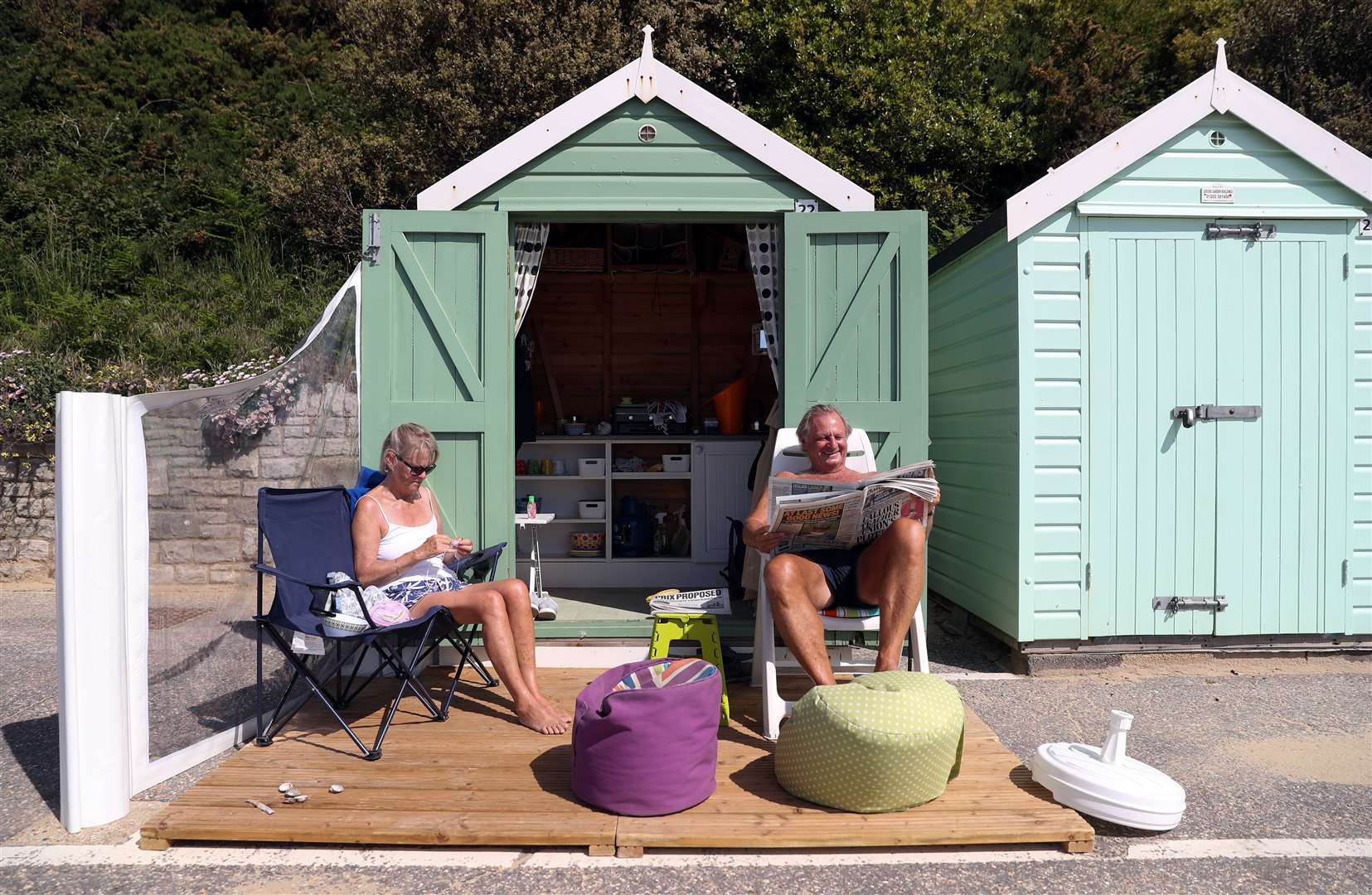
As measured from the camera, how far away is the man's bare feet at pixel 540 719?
3080 mm

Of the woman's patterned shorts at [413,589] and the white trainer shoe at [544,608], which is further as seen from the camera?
the white trainer shoe at [544,608]

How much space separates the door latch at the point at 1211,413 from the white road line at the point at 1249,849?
200 cm

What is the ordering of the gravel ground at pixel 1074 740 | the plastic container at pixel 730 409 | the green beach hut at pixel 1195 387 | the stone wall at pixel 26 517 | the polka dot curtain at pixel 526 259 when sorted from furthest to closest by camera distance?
the plastic container at pixel 730 409
the stone wall at pixel 26 517
the polka dot curtain at pixel 526 259
the green beach hut at pixel 1195 387
the gravel ground at pixel 1074 740

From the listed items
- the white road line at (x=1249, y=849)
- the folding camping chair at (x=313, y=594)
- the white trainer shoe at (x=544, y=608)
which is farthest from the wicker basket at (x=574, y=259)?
the white road line at (x=1249, y=849)

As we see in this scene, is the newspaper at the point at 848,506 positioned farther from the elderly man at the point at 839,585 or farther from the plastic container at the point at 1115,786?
the plastic container at the point at 1115,786

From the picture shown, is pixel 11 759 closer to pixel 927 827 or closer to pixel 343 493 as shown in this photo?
pixel 343 493

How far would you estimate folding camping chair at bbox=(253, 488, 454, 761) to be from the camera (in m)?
2.87

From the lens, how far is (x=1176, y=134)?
156 inches

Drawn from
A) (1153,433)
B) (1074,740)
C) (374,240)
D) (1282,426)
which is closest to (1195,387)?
(1153,433)

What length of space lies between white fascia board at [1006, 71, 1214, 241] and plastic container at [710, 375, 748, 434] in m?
2.43

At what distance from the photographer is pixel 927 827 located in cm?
236

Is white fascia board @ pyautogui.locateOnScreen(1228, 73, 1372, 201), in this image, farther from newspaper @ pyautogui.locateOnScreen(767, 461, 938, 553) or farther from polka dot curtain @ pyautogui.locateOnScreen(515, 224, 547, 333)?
polka dot curtain @ pyautogui.locateOnScreen(515, 224, 547, 333)

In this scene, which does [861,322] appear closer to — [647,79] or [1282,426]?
[647,79]

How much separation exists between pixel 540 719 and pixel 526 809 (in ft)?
2.11
